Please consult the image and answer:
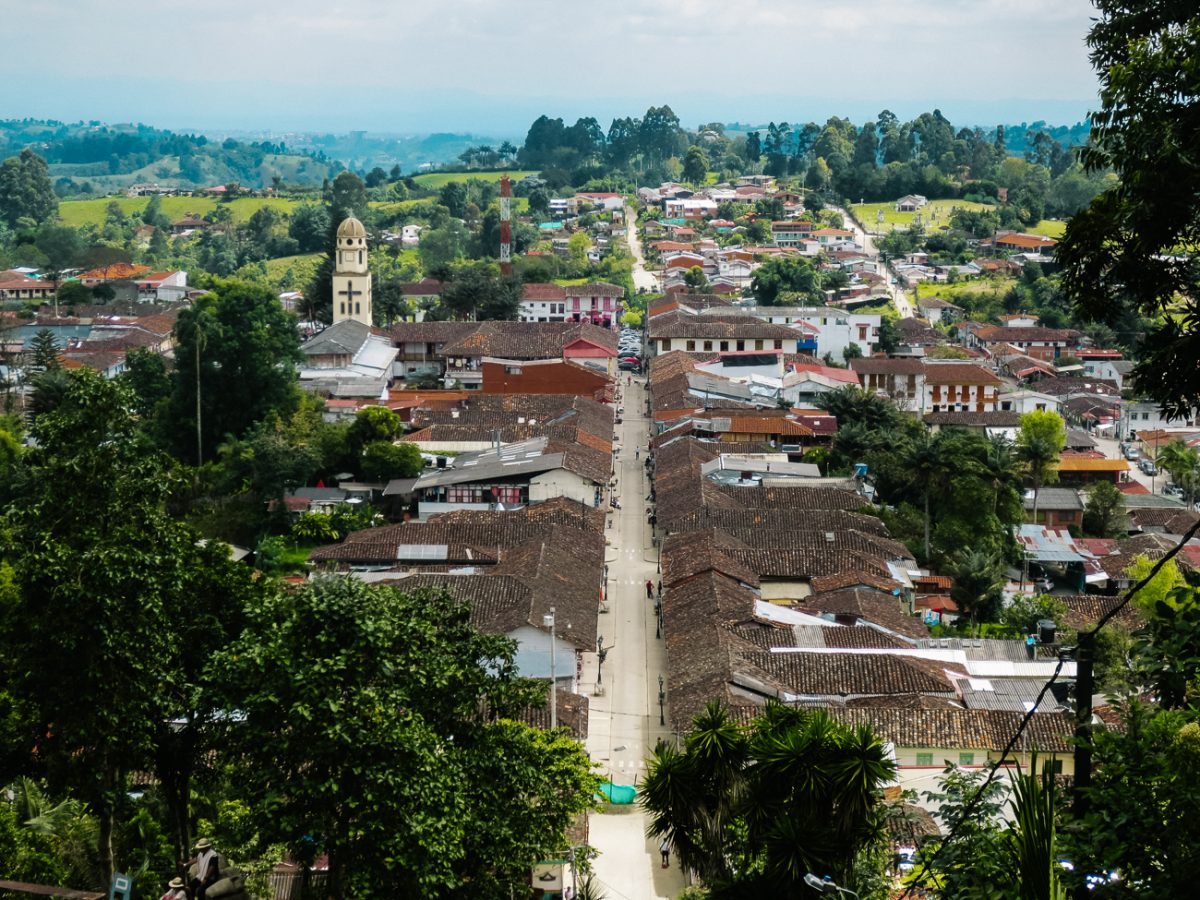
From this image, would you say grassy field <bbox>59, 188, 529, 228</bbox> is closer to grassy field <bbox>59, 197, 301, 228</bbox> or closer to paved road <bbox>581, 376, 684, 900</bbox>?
grassy field <bbox>59, 197, 301, 228</bbox>

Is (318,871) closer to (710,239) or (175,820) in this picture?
(175,820)

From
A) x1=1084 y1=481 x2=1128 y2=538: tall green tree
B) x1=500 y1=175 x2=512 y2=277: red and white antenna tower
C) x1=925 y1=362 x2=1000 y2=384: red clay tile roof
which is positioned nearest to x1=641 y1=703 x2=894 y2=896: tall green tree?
x1=1084 y1=481 x2=1128 y2=538: tall green tree

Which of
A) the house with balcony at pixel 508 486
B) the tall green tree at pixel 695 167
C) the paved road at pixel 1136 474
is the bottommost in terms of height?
the paved road at pixel 1136 474

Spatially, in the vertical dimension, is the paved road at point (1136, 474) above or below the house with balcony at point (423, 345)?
below

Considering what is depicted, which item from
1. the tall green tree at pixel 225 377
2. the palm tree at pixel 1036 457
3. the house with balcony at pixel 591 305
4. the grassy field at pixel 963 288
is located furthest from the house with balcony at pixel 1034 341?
the tall green tree at pixel 225 377

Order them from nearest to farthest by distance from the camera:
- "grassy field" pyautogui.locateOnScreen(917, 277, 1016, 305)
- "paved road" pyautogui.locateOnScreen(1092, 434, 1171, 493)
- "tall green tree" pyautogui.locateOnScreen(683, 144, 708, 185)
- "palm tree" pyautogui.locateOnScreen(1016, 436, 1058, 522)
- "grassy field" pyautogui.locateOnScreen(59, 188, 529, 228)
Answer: "palm tree" pyautogui.locateOnScreen(1016, 436, 1058, 522) < "paved road" pyautogui.locateOnScreen(1092, 434, 1171, 493) < "grassy field" pyautogui.locateOnScreen(917, 277, 1016, 305) < "grassy field" pyautogui.locateOnScreen(59, 188, 529, 228) < "tall green tree" pyautogui.locateOnScreen(683, 144, 708, 185)

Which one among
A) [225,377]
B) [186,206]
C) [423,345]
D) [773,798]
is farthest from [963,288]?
[773,798]

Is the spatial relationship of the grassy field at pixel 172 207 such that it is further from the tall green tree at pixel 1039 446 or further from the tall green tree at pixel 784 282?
the tall green tree at pixel 1039 446
